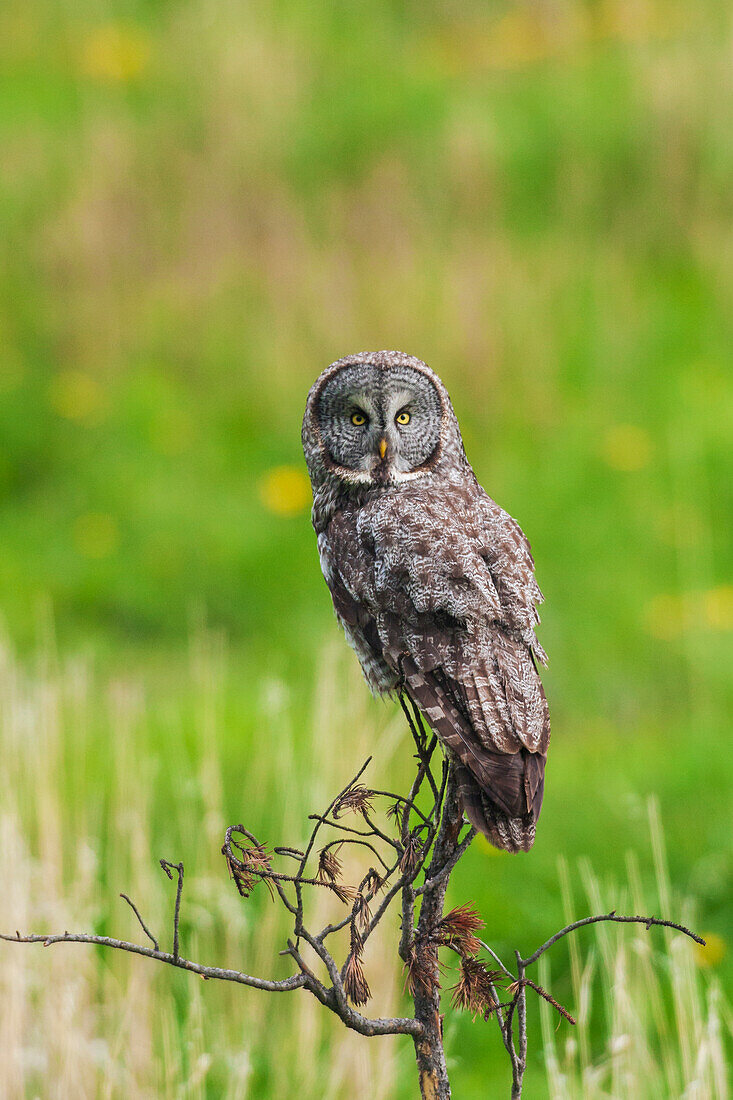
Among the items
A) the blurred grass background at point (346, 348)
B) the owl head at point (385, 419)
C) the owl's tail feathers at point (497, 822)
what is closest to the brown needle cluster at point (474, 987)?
the owl's tail feathers at point (497, 822)

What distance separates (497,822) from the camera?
6.08ft

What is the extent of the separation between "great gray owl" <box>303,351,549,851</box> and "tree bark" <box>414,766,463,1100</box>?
8cm

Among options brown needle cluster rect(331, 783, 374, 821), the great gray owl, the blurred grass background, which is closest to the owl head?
the great gray owl

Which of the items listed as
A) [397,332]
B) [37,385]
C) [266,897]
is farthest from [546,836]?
[37,385]

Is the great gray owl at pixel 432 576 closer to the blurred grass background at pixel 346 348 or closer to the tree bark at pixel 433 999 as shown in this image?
the tree bark at pixel 433 999

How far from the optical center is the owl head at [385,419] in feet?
7.53

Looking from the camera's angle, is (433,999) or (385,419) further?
(385,419)

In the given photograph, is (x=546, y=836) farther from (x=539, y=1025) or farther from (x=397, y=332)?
(x=397, y=332)

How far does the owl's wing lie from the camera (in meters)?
1.86

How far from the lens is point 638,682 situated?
218 inches

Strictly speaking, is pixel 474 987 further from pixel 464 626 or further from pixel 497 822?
pixel 464 626

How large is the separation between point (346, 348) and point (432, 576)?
494cm

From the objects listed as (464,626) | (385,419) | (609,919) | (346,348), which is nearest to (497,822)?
(609,919)

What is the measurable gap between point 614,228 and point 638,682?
3341 millimetres
